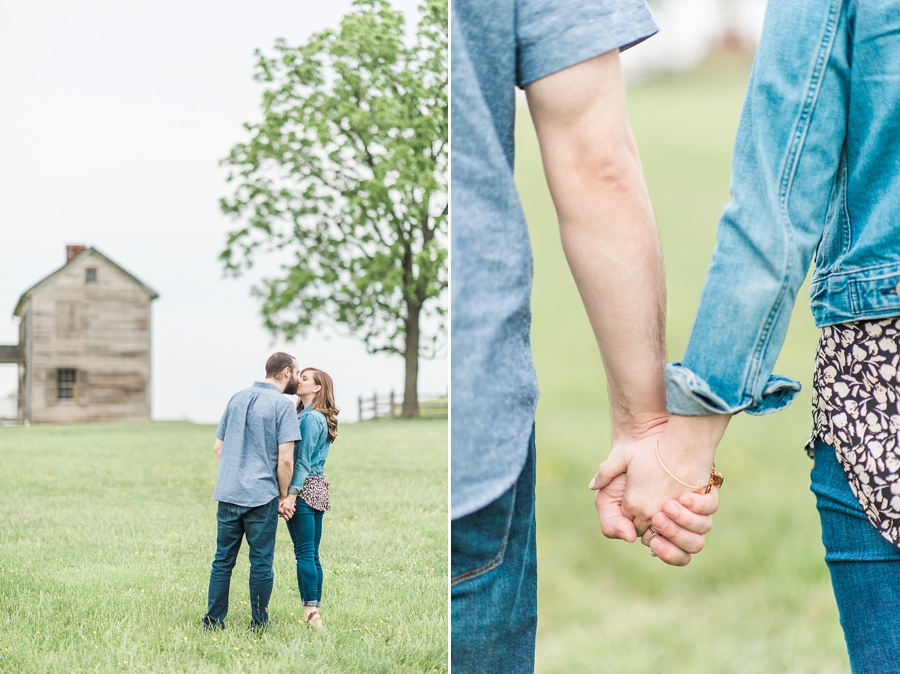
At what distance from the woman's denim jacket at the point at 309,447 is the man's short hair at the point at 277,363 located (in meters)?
0.11

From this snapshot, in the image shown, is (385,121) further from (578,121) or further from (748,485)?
(748,485)

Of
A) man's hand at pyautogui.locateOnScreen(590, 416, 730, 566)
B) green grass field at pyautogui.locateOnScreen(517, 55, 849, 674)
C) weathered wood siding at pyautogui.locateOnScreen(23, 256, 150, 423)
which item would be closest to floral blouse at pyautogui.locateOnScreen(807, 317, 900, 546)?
man's hand at pyautogui.locateOnScreen(590, 416, 730, 566)

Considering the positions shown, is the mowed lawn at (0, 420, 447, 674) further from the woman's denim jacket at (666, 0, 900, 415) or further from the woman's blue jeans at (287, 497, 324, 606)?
the woman's denim jacket at (666, 0, 900, 415)

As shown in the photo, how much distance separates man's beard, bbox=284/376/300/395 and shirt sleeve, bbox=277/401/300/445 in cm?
7

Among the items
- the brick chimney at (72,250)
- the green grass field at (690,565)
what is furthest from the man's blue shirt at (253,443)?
the green grass field at (690,565)

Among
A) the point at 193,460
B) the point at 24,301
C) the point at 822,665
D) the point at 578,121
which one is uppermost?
the point at 578,121

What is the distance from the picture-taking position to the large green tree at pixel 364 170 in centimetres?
207

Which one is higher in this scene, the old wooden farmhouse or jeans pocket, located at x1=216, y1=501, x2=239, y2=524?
the old wooden farmhouse

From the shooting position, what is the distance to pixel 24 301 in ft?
6.49

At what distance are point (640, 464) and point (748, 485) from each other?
258cm

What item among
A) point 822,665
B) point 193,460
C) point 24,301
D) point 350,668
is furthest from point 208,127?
point 822,665

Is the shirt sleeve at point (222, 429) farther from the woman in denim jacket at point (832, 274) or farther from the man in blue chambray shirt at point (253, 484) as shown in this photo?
the woman in denim jacket at point (832, 274)

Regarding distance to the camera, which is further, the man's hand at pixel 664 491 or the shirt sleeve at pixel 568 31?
the man's hand at pixel 664 491

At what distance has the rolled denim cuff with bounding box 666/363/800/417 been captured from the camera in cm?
124
